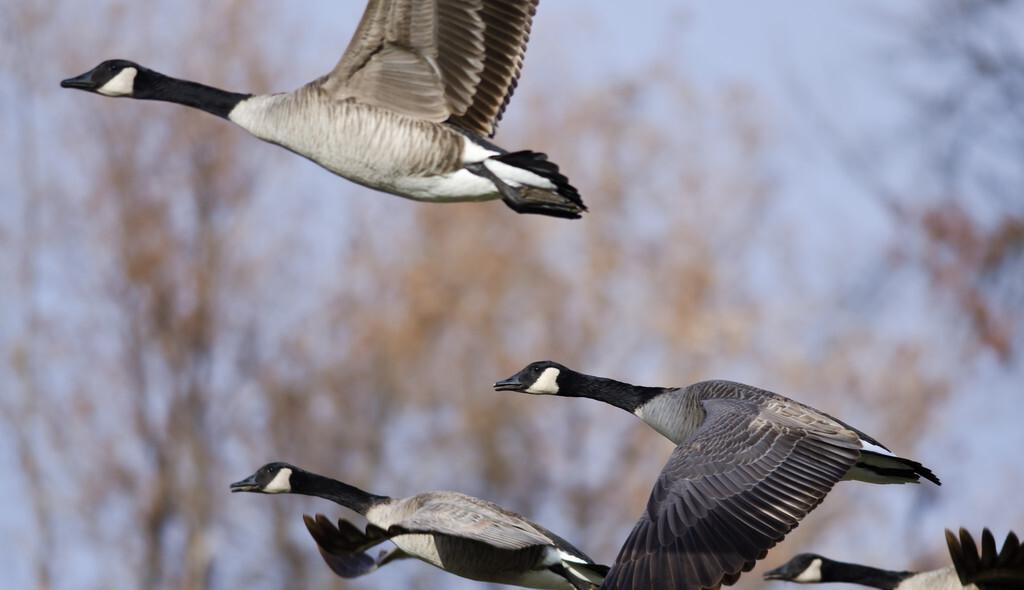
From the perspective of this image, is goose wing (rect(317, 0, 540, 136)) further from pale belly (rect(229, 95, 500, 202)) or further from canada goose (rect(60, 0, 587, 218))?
pale belly (rect(229, 95, 500, 202))

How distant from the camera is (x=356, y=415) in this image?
22.7m

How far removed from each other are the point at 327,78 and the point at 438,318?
46.4 ft

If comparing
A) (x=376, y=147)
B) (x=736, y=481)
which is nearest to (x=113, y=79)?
(x=376, y=147)

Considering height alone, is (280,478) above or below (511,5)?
below

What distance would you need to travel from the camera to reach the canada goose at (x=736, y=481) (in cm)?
648

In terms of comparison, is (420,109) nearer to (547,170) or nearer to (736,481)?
(547,170)

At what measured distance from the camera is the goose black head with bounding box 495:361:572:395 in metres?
9.16

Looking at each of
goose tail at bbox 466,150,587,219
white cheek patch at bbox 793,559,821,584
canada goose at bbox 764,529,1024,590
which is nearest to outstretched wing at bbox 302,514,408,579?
goose tail at bbox 466,150,587,219

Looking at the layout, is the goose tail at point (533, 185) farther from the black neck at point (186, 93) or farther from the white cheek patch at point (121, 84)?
the white cheek patch at point (121, 84)

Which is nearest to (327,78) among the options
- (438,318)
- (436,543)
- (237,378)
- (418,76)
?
(418,76)

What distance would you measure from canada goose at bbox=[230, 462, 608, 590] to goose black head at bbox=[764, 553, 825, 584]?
9.99 ft

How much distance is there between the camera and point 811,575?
1088 centimetres

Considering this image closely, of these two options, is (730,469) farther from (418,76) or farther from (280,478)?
(280,478)

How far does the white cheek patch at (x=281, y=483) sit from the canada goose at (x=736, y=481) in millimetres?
A: 2246
